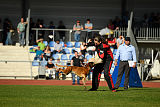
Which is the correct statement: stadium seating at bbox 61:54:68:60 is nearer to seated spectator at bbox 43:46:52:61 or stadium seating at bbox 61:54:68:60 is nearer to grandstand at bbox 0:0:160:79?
grandstand at bbox 0:0:160:79

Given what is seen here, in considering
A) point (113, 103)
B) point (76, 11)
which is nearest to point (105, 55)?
point (113, 103)

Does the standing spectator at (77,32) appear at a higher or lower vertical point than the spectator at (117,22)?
lower

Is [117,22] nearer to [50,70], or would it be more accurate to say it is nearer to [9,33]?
[50,70]

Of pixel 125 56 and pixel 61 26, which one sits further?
pixel 61 26

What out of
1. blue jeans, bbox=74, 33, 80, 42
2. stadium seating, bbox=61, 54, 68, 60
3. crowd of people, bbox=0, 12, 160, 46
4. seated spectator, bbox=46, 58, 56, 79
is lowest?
seated spectator, bbox=46, 58, 56, 79

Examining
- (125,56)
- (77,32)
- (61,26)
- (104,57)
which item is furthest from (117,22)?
(104,57)

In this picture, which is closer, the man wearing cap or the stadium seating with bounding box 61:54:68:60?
the man wearing cap

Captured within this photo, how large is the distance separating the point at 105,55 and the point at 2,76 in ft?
41.3

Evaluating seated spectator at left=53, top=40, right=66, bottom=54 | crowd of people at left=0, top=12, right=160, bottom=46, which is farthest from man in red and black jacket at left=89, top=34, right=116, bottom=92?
crowd of people at left=0, top=12, right=160, bottom=46

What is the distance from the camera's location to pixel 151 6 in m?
32.4

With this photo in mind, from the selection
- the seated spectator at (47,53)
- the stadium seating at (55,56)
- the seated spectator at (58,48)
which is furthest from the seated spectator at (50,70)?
the seated spectator at (58,48)

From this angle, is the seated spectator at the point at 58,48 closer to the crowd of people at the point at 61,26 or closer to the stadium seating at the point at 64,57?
the stadium seating at the point at 64,57

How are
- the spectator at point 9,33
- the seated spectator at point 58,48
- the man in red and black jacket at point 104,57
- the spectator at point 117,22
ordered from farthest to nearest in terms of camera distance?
the spectator at point 117,22 < the spectator at point 9,33 < the seated spectator at point 58,48 < the man in red and black jacket at point 104,57

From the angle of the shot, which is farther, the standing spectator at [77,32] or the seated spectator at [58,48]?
the standing spectator at [77,32]
